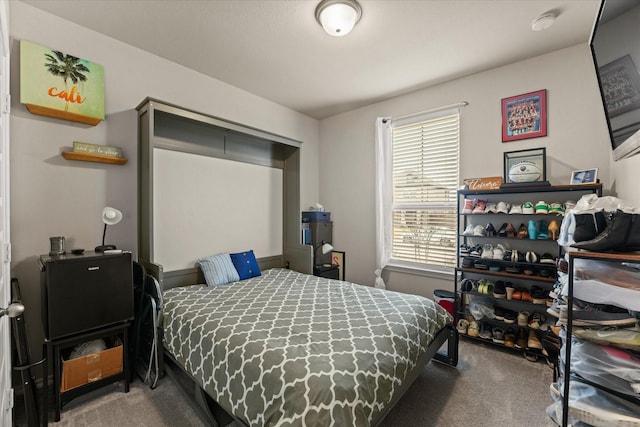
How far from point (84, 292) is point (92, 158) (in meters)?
1.05

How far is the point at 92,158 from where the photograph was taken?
2150 mm

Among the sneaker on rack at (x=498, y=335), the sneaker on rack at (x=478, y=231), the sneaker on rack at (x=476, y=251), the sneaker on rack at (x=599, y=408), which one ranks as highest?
the sneaker on rack at (x=478, y=231)

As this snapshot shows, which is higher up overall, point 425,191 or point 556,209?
point 425,191

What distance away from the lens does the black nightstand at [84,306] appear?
5.57 feet

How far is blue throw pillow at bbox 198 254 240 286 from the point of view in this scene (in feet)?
8.87

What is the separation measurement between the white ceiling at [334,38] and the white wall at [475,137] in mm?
190

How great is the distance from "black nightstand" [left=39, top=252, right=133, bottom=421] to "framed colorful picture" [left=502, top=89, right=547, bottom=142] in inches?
141

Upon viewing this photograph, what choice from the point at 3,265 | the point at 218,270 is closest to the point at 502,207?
the point at 218,270

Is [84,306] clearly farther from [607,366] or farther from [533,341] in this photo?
[533,341]

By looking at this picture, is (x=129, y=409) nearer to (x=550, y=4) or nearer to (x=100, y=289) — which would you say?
(x=100, y=289)

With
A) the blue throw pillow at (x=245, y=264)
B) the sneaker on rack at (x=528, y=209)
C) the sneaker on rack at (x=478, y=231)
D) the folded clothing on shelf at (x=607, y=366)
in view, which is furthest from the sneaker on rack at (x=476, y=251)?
the blue throw pillow at (x=245, y=264)

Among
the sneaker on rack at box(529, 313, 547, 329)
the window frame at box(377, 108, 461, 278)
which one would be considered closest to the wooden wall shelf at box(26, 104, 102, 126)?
the window frame at box(377, 108, 461, 278)

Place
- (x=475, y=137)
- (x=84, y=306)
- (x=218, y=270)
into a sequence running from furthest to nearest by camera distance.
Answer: (x=475, y=137) < (x=218, y=270) < (x=84, y=306)

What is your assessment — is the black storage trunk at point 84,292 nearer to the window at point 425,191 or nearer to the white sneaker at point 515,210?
the window at point 425,191
